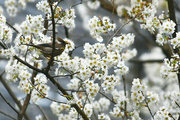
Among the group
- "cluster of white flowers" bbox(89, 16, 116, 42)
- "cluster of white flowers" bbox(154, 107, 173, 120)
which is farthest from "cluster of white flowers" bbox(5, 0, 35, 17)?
"cluster of white flowers" bbox(154, 107, 173, 120)

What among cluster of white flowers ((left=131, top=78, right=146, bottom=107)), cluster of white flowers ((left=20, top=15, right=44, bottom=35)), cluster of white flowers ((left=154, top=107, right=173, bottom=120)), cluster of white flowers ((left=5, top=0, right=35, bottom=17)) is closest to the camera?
cluster of white flowers ((left=20, top=15, right=44, bottom=35))

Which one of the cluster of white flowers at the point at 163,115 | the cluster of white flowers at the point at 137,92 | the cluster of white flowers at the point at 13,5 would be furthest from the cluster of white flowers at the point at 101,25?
the cluster of white flowers at the point at 13,5

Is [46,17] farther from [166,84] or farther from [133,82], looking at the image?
[166,84]

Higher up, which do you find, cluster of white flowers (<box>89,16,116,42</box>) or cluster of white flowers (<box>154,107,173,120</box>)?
cluster of white flowers (<box>89,16,116,42</box>)

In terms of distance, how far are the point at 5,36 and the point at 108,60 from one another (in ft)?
2.72

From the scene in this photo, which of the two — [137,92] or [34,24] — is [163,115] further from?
[34,24]

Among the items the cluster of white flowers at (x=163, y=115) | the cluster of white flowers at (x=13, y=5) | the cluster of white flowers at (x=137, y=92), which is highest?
the cluster of white flowers at (x=13, y=5)

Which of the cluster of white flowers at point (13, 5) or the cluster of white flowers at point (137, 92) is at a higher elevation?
the cluster of white flowers at point (13, 5)

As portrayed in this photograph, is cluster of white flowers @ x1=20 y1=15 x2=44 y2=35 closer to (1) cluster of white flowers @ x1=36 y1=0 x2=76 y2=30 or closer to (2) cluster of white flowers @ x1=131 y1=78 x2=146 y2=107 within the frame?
(1) cluster of white flowers @ x1=36 y1=0 x2=76 y2=30

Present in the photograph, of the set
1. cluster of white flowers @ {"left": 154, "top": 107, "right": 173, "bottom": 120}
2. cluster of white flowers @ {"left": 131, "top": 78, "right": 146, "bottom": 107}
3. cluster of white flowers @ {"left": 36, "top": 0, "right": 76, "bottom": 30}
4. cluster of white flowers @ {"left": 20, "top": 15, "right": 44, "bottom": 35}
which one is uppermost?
cluster of white flowers @ {"left": 36, "top": 0, "right": 76, "bottom": 30}

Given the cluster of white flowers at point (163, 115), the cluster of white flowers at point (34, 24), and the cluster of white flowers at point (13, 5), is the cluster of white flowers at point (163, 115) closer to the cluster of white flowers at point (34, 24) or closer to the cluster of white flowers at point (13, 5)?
the cluster of white flowers at point (34, 24)

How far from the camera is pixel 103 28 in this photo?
8.57 feet

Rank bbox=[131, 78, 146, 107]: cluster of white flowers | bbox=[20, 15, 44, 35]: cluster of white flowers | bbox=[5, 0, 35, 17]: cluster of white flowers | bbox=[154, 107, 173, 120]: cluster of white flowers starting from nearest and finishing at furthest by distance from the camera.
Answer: bbox=[20, 15, 44, 35]: cluster of white flowers < bbox=[154, 107, 173, 120]: cluster of white flowers < bbox=[131, 78, 146, 107]: cluster of white flowers < bbox=[5, 0, 35, 17]: cluster of white flowers

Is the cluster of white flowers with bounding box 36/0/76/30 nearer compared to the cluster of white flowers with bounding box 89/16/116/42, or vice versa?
the cluster of white flowers with bounding box 36/0/76/30
